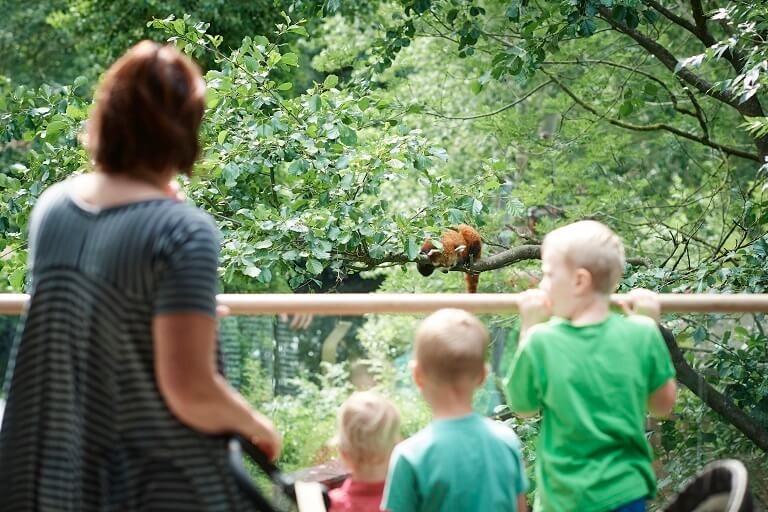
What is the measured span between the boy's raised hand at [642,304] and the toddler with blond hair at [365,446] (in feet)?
1.83

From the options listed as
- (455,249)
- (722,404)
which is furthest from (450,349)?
(455,249)

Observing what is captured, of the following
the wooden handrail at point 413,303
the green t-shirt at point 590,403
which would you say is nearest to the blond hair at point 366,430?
the green t-shirt at point 590,403

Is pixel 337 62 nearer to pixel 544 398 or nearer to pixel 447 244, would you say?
pixel 447 244

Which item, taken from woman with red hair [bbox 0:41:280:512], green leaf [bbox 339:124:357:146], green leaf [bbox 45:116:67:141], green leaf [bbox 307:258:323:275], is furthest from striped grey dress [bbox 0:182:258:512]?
green leaf [bbox 45:116:67:141]

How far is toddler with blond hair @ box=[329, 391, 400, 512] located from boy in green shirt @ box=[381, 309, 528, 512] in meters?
0.07

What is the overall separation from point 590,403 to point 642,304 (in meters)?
0.33

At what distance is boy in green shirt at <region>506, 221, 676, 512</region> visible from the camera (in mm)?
1886

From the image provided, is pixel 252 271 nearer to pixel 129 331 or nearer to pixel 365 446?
pixel 365 446

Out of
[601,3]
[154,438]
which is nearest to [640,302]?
[154,438]

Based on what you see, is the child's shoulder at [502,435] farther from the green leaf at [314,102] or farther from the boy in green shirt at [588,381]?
the green leaf at [314,102]

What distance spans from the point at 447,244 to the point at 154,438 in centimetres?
363

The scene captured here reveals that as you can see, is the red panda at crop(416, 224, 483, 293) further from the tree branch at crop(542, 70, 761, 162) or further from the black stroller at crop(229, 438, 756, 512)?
Answer: the black stroller at crop(229, 438, 756, 512)

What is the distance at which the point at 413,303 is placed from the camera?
2.21 m

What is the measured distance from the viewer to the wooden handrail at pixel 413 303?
2.20 metres
